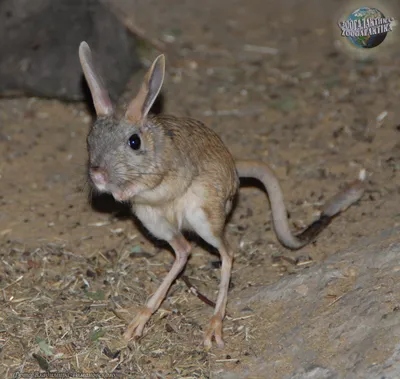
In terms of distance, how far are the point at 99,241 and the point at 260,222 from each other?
1182 mm

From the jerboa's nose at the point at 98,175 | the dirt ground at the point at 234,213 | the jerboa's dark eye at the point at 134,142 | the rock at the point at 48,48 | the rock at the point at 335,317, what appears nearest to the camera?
the rock at the point at 335,317

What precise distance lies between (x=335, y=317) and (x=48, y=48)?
14.0 ft

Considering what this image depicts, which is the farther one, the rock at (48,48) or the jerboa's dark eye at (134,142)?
the rock at (48,48)

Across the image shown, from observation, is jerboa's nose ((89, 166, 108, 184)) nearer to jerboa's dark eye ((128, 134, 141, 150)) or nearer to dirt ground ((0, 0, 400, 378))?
jerboa's dark eye ((128, 134, 141, 150))

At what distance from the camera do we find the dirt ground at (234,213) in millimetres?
4781

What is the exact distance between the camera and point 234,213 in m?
6.03

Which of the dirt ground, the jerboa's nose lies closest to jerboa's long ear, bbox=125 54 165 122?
the jerboa's nose

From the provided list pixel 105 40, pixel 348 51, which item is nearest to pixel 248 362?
pixel 105 40

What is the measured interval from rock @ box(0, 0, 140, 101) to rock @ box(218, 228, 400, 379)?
127 inches

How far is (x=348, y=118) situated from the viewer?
7.11 meters

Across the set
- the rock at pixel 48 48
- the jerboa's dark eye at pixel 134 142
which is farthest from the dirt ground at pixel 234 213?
the jerboa's dark eye at pixel 134 142

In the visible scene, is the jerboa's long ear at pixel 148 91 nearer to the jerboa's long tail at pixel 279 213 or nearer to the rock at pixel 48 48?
the jerboa's long tail at pixel 279 213

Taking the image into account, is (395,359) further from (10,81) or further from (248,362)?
(10,81)

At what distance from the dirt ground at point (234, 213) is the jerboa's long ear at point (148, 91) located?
124cm
